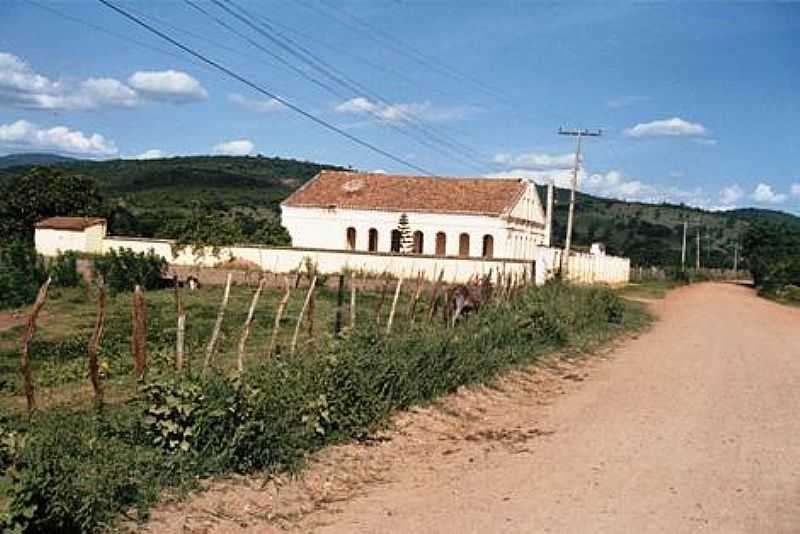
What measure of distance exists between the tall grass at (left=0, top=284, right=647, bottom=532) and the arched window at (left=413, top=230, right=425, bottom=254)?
127 ft

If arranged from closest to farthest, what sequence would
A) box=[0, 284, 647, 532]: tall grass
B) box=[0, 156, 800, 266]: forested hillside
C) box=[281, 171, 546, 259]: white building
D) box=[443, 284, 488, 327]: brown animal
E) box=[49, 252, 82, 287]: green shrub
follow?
1. box=[0, 284, 647, 532]: tall grass
2. box=[443, 284, 488, 327]: brown animal
3. box=[49, 252, 82, 287]: green shrub
4. box=[281, 171, 546, 259]: white building
5. box=[0, 156, 800, 266]: forested hillside

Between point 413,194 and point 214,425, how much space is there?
4578 cm

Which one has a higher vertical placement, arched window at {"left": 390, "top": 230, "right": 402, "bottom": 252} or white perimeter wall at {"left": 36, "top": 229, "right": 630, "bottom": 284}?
arched window at {"left": 390, "top": 230, "right": 402, "bottom": 252}

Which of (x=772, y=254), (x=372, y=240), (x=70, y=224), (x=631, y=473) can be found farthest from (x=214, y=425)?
(x=772, y=254)

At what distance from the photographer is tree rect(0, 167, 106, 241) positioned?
5778 cm

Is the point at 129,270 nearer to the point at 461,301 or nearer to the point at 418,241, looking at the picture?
the point at 418,241

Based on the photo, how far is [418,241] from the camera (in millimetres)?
52219

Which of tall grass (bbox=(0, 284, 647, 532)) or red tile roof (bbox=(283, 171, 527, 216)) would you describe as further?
red tile roof (bbox=(283, 171, 527, 216))

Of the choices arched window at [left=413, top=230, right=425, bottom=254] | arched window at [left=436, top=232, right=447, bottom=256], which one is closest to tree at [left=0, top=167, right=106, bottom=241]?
arched window at [left=413, top=230, right=425, bottom=254]

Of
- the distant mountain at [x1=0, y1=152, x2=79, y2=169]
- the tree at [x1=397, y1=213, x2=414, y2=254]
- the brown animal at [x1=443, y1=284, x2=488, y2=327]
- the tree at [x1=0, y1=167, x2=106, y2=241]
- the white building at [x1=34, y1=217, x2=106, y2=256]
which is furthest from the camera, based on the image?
the distant mountain at [x1=0, y1=152, x2=79, y2=169]

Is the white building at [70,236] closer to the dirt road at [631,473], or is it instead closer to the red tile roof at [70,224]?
the red tile roof at [70,224]

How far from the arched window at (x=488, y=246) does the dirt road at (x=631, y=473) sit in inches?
1382

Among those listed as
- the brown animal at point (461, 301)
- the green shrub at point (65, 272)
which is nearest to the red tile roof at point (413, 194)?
the green shrub at point (65, 272)

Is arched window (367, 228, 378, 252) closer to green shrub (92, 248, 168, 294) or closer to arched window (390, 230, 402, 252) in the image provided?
arched window (390, 230, 402, 252)
